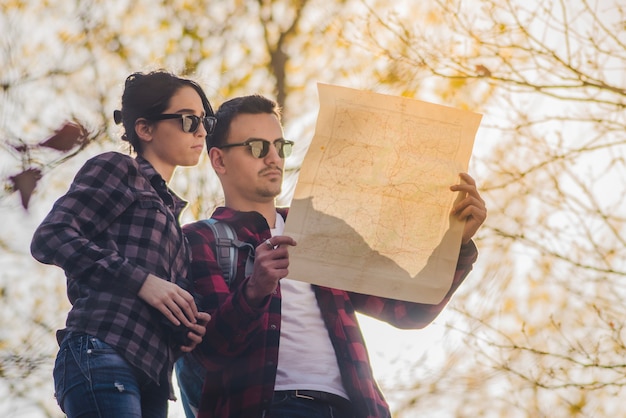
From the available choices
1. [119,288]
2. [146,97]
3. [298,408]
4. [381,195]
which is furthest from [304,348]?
[146,97]

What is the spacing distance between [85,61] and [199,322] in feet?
15.2

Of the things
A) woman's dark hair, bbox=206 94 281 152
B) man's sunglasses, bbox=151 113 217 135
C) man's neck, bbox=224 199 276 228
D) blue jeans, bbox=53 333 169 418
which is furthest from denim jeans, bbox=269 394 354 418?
woman's dark hair, bbox=206 94 281 152

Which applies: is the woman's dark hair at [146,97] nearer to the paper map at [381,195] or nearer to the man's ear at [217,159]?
the man's ear at [217,159]

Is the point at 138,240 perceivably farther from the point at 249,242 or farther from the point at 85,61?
the point at 85,61

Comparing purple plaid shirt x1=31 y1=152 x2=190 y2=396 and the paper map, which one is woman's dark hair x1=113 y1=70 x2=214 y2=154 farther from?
the paper map

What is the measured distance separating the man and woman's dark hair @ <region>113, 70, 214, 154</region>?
12.8 inches

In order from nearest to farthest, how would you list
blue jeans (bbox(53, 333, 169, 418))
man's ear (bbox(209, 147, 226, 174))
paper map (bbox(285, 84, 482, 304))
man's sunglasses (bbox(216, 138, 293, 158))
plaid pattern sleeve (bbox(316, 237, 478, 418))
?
blue jeans (bbox(53, 333, 169, 418))
paper map (bbox(285, 84, 482, 304))
plaid pattern sleeve (bbox(316, 237, 478, 418))
man's sunglasses (bbox(216, 138, 293, 158))
man's ear (bbox(209, 147, 226, 174))

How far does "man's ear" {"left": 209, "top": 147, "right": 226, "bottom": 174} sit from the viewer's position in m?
3.12

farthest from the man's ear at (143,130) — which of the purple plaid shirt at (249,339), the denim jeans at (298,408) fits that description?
the denim jeans at (298,408)

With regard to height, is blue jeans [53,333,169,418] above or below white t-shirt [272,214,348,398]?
below

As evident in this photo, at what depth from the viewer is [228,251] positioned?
9.11ft

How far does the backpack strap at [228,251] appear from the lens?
2756 millimetres

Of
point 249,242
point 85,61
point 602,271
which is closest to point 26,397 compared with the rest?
point 85,61

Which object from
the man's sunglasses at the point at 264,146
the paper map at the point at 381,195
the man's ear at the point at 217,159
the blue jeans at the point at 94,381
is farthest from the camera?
the man's ear at the point at 217,159
